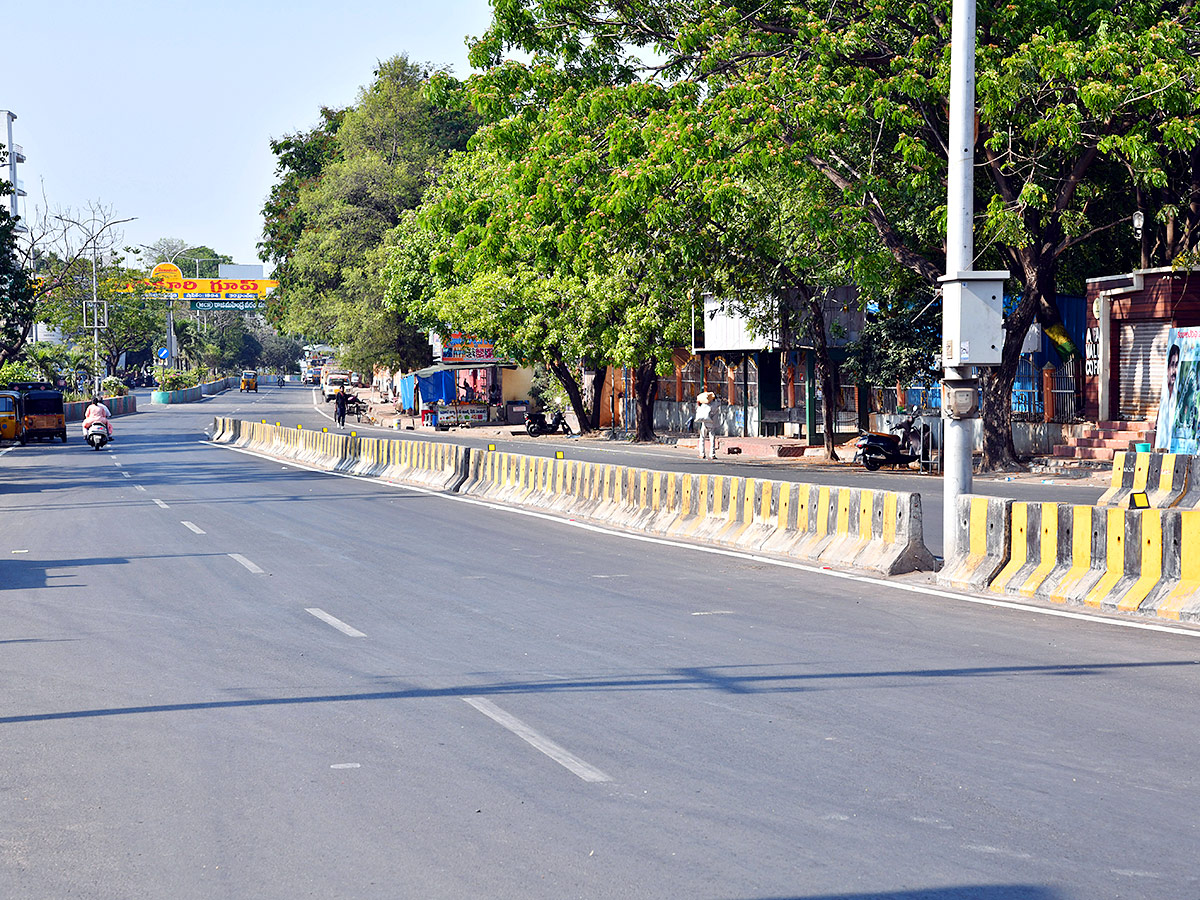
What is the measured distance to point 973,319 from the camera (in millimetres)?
13461

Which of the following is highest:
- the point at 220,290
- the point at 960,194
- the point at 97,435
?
the point at 220,290

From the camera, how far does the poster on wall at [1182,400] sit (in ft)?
84.2

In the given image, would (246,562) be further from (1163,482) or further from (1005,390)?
(1005,390)

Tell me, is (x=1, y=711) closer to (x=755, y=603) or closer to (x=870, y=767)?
(x=870, y=767)

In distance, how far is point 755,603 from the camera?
12.5 meters

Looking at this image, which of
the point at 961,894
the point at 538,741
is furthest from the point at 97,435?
the point at 961,894

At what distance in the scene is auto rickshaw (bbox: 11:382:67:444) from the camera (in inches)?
1989

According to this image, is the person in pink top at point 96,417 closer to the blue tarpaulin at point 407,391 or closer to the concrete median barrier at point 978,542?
the blue tarpaulin at point 407,391

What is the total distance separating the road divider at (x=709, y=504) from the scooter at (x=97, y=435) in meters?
19.4

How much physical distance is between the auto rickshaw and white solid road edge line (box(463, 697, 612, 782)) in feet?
153

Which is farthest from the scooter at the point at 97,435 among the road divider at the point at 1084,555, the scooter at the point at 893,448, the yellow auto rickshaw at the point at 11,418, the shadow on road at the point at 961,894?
the shadow on road at the point at 961,894

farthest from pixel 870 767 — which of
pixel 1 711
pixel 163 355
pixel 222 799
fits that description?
pixel 163 355

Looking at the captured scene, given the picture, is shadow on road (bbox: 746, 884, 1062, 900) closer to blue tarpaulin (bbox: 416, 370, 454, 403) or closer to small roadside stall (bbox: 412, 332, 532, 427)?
small roadside stall (bbox: 412, 332, 532, 427)

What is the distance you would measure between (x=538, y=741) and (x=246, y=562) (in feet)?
30.6
